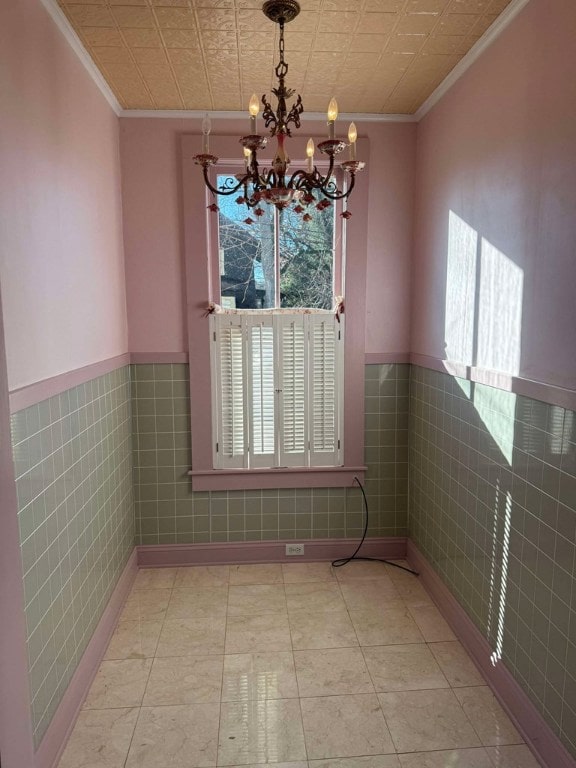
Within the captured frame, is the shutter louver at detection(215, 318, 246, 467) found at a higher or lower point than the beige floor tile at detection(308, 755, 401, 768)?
higher

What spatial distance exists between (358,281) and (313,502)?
4.63 feet

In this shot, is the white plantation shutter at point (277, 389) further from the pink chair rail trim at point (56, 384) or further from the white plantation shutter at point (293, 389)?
the pink chair rail trim at point (56, 384)

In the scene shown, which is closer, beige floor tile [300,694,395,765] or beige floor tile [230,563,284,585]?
beige floor tile [300,694,395,765]

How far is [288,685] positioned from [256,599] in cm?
69

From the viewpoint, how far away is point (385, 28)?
6.81ft

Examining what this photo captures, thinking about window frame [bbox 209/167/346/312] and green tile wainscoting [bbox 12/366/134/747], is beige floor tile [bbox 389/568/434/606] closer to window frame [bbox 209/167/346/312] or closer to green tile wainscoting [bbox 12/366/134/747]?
green tile wainscoting [bbox 12/366/134/747]

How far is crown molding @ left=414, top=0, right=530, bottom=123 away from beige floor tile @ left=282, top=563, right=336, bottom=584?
2752 millimetres

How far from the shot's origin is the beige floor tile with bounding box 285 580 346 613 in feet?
9.04

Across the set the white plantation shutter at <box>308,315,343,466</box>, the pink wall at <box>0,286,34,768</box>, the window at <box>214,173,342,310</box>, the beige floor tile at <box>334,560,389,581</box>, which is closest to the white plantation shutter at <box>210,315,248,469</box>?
the window at <box>214,173,342,310</box>

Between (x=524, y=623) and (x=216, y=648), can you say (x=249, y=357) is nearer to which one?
(x=216, y=648)

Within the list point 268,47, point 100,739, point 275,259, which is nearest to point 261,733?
point 100,739

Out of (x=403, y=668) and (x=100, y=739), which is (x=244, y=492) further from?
(x=100, y=739)

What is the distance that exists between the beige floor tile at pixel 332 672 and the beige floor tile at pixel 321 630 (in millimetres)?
51

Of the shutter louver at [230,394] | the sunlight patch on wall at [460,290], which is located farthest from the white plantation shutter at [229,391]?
the sunlight patch on wall at [460,290]
